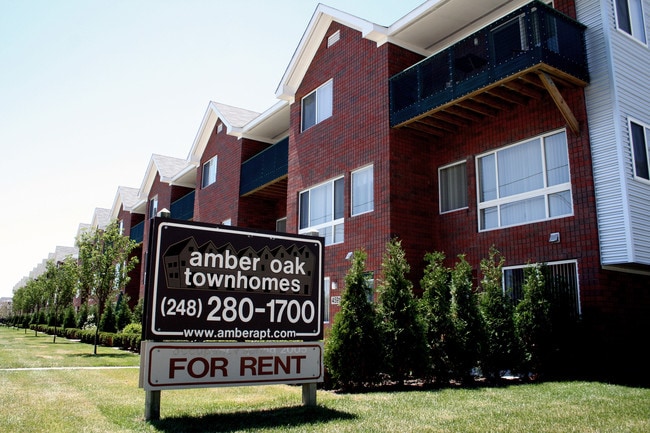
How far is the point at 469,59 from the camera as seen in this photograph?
13.6 metres

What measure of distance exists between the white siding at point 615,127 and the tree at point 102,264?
18.9 m

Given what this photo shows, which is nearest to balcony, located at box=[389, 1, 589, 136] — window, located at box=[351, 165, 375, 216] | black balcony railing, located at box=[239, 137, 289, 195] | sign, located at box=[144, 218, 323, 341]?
window, located at box=[351, 165, 375, 216]

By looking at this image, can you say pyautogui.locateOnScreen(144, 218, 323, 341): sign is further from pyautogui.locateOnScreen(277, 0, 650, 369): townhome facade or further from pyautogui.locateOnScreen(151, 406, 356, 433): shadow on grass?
pyautogui.locateOnScreen(277, 0, 650, 369): townhome facade

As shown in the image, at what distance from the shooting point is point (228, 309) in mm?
7867

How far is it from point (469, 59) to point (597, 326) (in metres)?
6.99

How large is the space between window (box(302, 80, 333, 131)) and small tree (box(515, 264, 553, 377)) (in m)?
9.35

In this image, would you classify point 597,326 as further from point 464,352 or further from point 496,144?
point 496,144

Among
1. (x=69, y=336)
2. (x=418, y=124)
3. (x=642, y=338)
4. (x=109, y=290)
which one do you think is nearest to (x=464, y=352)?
(x=642, y=338)

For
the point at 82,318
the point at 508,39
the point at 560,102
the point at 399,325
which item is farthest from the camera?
the point at 82,318

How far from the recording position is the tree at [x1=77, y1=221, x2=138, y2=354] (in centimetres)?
2280

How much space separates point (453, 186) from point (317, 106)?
613cm

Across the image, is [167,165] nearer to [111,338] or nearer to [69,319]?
[111,338]

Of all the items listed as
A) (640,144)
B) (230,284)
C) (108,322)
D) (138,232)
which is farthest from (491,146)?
(138,232)

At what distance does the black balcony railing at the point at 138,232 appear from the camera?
3879 cm
